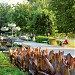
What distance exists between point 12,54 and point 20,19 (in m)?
51.6

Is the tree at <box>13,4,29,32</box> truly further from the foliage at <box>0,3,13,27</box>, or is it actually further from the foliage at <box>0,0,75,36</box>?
the foliage at <box>0,3,13,27</box>

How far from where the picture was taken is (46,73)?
242 inches

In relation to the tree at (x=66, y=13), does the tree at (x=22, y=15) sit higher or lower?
lower

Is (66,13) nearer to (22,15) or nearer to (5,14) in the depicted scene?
(22,15)

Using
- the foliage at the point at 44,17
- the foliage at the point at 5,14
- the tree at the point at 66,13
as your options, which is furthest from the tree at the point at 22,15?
the tree at the point at 66,13

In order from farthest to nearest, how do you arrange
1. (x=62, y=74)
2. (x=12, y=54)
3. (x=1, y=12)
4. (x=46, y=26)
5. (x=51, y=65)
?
(x=1, y=12)
(x=46, y=26)
(x=12, y=54)
(x=51, y=65)
(x=62, y=74)

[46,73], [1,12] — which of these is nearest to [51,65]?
[46,73]

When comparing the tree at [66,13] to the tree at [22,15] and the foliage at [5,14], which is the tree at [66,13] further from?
the foliage at [5,14]

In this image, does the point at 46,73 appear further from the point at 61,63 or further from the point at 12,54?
the point at 12,54

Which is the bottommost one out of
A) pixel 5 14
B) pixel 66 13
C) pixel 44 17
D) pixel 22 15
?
pixel 5 14

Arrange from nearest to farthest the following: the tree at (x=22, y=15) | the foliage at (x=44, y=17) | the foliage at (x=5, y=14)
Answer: the foliage at (x=44, y=17) < the tree at (x=22, y=15) < the foliage at (x=5, y=14)

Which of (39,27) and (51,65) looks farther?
(39,27)

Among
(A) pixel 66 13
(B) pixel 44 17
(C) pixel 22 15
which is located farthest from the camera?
(C) pixel 22 15

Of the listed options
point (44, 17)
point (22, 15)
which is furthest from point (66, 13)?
point (22, 15)
